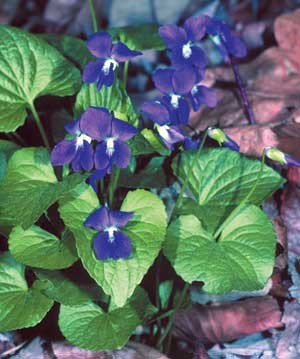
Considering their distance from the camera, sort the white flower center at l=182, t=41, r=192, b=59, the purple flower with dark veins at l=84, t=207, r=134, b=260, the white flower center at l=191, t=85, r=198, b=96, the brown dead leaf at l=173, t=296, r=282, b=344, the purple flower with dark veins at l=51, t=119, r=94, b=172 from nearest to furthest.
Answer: the purple flower with dark veins at l=84, t=207, r=134, b=260 < the purple flower with dark veins at l=51, t=119, r=94, b=172 < the white flower center at l=182, t=41, r=192, b=59 < the white flower center at l=191, t=85, r=198, b=96 < the brown dead leaf at l=173, t=296, r=282, b=344

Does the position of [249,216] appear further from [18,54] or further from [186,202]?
[18,54]

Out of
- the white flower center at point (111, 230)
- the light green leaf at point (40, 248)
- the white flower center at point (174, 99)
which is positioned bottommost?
the light green leaf at point (40, 248)

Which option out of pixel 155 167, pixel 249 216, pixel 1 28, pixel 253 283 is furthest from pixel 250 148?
pixel 1 28

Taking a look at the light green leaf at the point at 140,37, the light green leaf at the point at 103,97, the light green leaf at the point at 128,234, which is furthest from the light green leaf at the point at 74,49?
the light green leaf at the point at 128,234

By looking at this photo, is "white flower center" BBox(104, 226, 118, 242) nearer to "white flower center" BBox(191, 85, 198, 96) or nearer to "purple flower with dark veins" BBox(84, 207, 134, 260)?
"purple flower with dark veins" BBox(84, 207, 134, 260)

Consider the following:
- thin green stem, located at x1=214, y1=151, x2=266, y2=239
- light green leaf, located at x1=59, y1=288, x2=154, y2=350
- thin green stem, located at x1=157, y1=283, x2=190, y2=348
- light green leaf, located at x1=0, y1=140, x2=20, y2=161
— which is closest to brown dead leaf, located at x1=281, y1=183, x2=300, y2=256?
thin green stem, located at x1=214, y1=151, x2=266, y2=239

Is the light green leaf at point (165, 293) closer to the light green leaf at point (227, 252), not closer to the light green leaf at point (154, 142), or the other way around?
the light green leaf at point (227, 252)

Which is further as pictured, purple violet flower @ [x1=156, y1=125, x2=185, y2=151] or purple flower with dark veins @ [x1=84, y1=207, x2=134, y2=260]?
purple violet flower @ [x1=156, y1=125, x2=185, y2=151]
